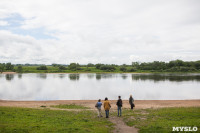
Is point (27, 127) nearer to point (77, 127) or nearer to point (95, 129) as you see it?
point (77, 127)

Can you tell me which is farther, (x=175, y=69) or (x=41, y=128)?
(x=175, y=69)

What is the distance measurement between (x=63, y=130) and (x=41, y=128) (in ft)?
7.05

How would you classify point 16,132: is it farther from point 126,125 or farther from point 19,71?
point 19,71

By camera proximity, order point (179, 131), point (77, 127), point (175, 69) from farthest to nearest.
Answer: point (175, 69)
point (77, 127)
point (179, 131)

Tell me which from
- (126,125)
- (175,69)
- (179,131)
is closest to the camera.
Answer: (179,131)

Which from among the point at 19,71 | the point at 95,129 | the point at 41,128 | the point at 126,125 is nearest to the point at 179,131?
the point at 126,125

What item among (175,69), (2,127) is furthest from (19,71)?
(2,127)

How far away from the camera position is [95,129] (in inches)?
598

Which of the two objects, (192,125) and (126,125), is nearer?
(192,125)

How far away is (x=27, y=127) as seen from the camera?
596 inches

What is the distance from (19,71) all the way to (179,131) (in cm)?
21435

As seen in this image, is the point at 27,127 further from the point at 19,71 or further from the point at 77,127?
the point at 19,71

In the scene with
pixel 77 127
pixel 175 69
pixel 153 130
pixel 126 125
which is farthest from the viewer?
pixel 175 69

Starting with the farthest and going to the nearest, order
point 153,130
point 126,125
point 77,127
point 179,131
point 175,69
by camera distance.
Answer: point 175,69, point 126,125, point 77,127, point 153,130, point 179,131
